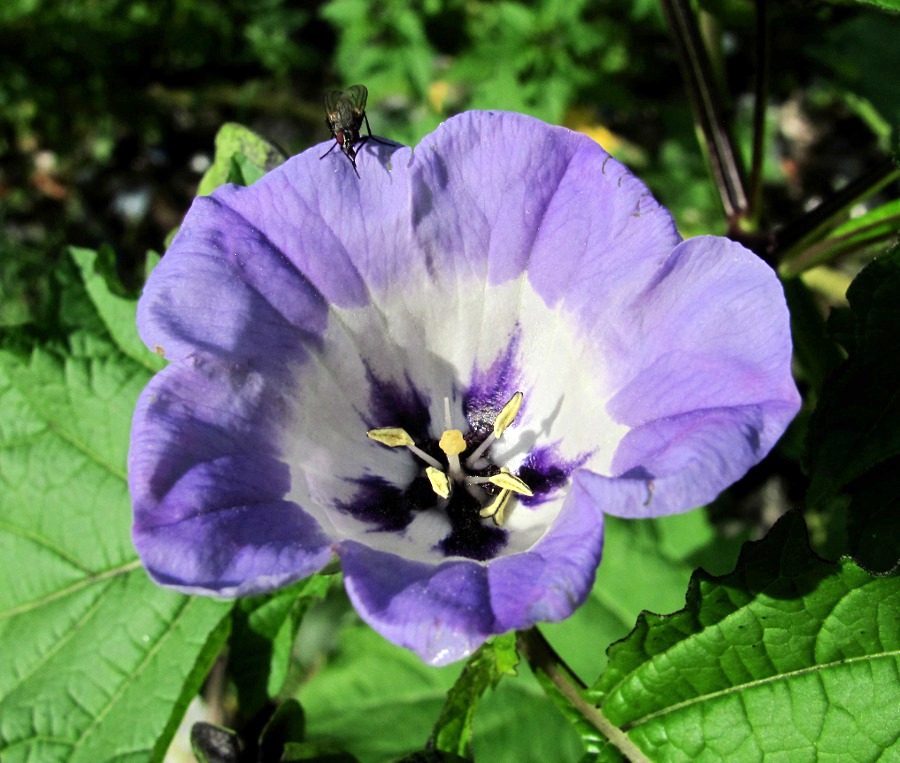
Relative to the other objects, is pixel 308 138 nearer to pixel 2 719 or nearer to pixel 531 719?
pixel 531 719

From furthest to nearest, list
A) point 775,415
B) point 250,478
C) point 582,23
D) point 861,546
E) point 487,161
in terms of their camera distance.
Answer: point 582,23 < point 861,546 < point 487,161 < point 250,478 < point 775,415

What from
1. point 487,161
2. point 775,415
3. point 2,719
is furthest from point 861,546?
point 2,719

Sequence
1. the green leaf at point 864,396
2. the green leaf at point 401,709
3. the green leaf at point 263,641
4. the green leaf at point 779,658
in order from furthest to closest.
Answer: the green leaf at point 401,709, the green leaf at point 263,641, the green leaf at point 864,396, the green leaf at point 779,658

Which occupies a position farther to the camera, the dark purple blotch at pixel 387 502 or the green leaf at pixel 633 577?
the green leaf at pixel 633 577

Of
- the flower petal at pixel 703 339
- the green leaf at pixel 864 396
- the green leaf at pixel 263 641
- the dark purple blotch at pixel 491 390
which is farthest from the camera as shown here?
the green leaf at pixel 263 641

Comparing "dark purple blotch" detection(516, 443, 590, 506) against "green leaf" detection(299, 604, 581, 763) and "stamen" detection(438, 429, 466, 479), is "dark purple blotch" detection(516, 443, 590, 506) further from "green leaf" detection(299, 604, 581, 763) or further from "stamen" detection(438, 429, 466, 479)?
"green leaf" detection(299, 604, 581, 763)

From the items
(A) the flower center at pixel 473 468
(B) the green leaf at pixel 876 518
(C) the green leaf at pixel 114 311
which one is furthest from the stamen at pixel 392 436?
(B) the green leaf at pixel 876 518

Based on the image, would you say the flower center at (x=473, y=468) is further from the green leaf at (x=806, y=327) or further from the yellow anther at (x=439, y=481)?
the green leaf at (x=806, y=327)

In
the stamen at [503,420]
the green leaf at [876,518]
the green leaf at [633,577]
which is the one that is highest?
the stamen at [503,420]
